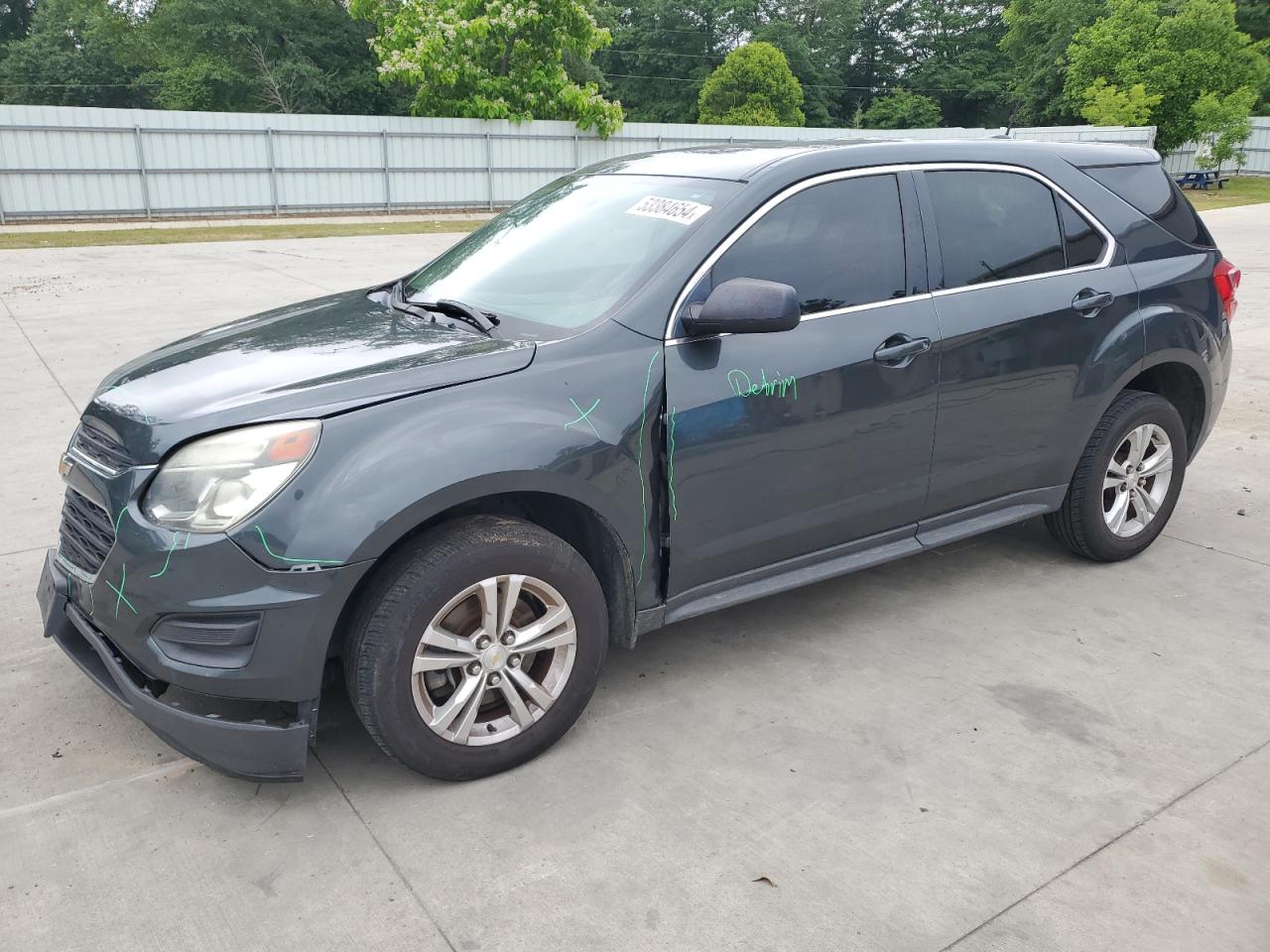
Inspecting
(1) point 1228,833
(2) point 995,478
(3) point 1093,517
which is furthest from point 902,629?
(1) point 1228,833

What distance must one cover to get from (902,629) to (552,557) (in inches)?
66.2

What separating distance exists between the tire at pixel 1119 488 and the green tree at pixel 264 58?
141 feet

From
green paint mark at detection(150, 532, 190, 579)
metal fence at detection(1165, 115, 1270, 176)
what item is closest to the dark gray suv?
green paint mark at detection(150, 532, 190, 579)

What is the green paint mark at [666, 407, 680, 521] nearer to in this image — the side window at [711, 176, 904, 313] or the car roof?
the side window at [711, 176, 904, 313]

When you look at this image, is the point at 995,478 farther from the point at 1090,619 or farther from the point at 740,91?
the point at 740,91

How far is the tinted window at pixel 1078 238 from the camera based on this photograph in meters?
4.20

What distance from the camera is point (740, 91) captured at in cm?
4488

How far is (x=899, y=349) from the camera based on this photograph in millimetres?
3613

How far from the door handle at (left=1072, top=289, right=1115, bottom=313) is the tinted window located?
0.12 metres

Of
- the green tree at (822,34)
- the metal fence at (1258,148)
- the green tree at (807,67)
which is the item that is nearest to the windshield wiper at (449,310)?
the metal fence at (1258,148)

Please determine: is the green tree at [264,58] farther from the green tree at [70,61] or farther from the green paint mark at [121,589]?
the green paint mark at [121,589]

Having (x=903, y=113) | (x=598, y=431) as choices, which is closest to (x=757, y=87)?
(x=903, y=113)

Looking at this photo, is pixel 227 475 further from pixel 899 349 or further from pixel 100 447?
pixel 899 349

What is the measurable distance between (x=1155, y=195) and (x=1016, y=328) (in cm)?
123
